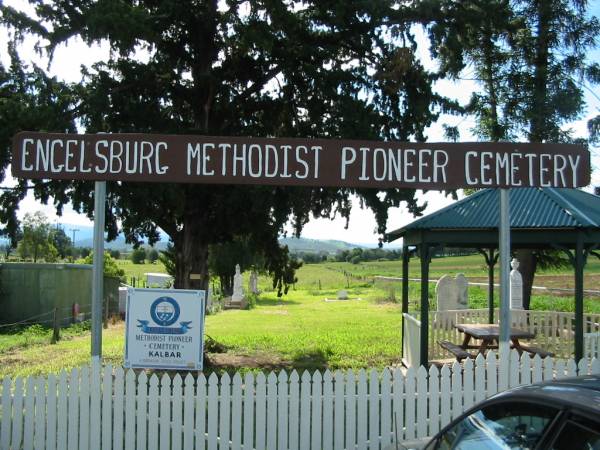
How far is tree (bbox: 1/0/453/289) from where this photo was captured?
34.6ft

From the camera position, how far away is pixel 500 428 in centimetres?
305

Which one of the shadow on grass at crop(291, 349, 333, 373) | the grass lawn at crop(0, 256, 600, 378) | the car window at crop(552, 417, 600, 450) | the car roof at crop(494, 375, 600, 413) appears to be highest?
the car roof at crop(494, 375, 600, 413)

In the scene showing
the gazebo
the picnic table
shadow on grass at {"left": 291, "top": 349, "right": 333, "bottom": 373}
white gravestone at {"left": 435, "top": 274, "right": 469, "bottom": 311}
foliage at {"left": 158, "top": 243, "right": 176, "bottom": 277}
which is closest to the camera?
the gazebo

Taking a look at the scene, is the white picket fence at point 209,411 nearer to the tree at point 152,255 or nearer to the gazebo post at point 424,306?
the gazebo post at point 424,306

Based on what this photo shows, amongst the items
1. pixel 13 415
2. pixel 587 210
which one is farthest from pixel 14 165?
pixel 587 210

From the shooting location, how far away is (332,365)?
12.3 m

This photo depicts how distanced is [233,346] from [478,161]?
9.87 metres

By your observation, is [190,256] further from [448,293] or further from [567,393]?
[567,393]

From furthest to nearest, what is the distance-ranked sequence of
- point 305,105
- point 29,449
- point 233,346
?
point 233,346 < point 305,105 < point 29,449

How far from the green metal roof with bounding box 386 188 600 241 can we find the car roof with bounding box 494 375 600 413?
700 cm

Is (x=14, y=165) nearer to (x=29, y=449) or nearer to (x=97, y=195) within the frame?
(x=97, y=195)

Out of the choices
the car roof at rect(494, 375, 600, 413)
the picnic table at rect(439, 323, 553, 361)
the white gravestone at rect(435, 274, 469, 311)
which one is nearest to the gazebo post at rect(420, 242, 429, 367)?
the picnic table at rect(439, 323, 553, 361)

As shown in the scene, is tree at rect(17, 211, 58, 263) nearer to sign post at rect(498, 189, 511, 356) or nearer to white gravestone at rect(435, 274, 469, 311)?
white gravestone at rect(435, 274, 469, 311)

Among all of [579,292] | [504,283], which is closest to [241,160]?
[504,283]
